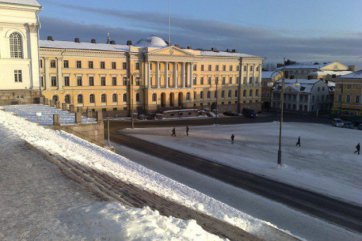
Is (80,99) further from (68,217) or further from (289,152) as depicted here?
(68,217)

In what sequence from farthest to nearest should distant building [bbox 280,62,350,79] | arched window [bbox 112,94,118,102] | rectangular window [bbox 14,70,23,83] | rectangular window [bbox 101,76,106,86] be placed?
distant building [bbox 280,62,350,79], arched window [bbox 112,94,118,102], rectangular window [bbox 101,76,106,86], rectangular window [bbox 14,70,23,83]

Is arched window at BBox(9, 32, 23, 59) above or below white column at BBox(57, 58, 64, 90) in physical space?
above

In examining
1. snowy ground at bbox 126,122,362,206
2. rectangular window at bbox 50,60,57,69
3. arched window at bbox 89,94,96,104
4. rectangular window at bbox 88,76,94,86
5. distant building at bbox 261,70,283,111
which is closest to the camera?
snowy ground at bbox 126,122,362,206

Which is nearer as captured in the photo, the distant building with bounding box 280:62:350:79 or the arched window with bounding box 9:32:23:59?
Result: the arched window with bounding box 9:32:23:59

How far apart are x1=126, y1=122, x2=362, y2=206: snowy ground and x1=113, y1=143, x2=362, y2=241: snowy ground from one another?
4.78 m

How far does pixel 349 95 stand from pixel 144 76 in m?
50.2

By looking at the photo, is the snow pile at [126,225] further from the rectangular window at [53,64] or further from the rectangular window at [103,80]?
the rectangular window at [103,80]

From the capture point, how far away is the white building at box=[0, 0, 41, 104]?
43125 mm

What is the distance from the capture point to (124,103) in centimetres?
7094

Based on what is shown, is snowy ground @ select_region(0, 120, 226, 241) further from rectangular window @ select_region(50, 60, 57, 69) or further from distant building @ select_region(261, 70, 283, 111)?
distant building @ select_region(261, 70, 283, 111)

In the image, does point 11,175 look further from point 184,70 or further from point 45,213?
point 184,70

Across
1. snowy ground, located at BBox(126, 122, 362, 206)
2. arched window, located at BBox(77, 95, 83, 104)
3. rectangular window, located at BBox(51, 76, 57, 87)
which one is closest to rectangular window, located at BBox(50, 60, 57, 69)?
rectangular window, located at BBox(51, 76, 57, 87)

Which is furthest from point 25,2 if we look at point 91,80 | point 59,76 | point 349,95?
point 349,95

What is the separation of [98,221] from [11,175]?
19.6ft
